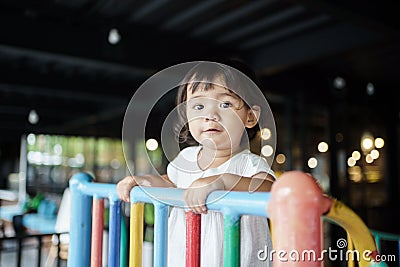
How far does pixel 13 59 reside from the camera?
5.05 metres

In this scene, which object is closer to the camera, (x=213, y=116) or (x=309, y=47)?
(x=213, y=116)

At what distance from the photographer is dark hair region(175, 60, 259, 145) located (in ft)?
3.16

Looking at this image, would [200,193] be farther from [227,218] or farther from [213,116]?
[213,116]

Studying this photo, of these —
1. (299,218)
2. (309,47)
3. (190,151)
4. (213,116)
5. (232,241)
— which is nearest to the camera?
(299,218)

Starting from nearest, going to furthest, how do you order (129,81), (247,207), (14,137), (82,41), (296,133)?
(247,207) → (82,41) → (296,133) → (129,81) → (14,137)

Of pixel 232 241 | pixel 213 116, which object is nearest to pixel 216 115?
pixel 213 116

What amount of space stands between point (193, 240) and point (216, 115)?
0.28 meters

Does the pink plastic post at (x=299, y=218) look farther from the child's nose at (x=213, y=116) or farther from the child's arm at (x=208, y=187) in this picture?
the child's nose at (x=213, y=116)

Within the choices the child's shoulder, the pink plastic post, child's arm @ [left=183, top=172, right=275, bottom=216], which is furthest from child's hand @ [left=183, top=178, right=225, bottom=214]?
the child's shoulder

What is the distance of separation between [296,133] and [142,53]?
2.42m

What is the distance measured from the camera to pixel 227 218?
0.75 metres

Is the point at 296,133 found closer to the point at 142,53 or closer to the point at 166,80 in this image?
the point at 142,53

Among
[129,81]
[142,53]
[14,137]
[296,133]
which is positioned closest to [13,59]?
[129,81]

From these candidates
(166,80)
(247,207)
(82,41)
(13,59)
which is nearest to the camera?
(247,207)
